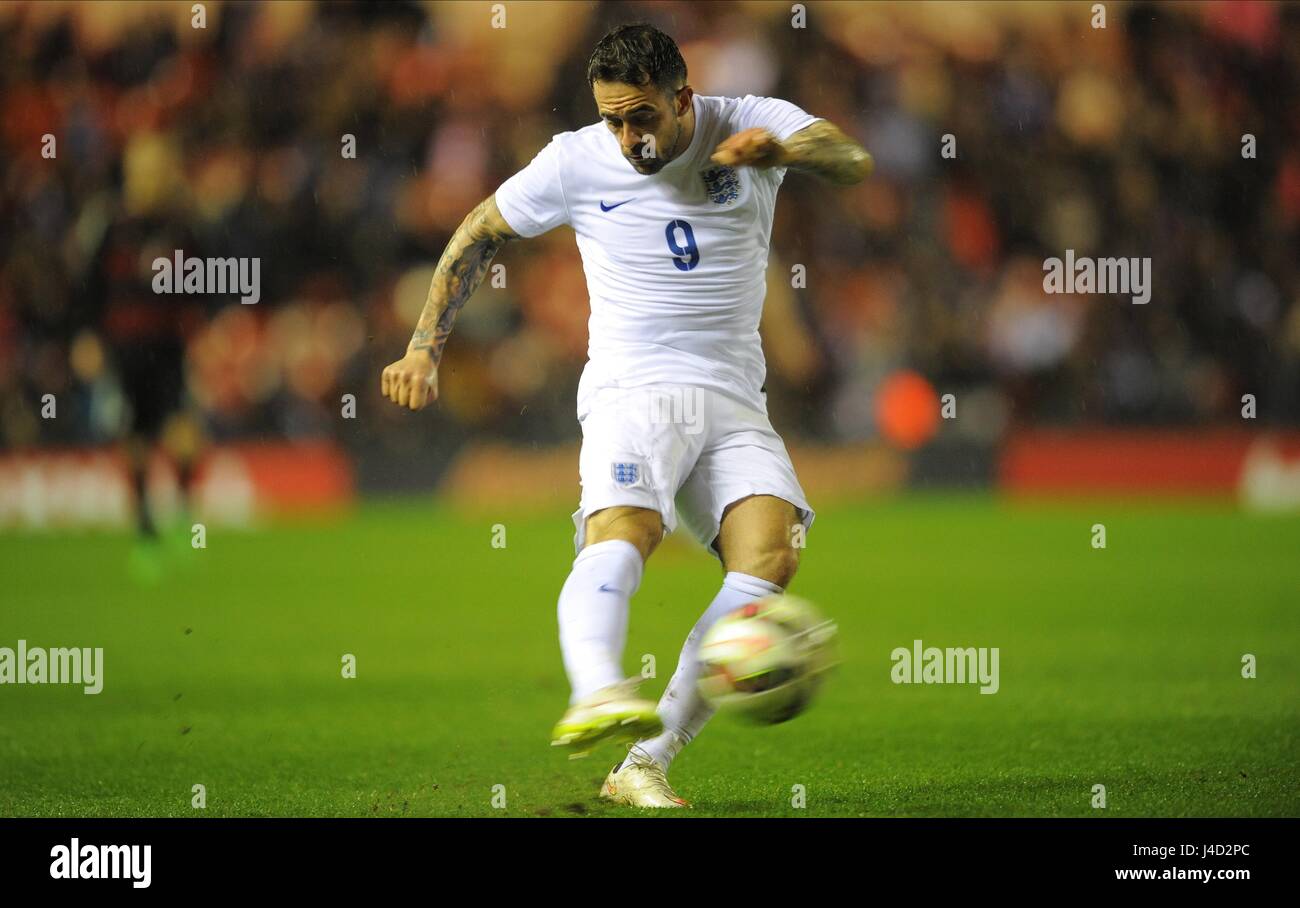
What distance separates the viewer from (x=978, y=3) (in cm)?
1752

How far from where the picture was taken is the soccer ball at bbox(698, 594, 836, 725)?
4.05 meters

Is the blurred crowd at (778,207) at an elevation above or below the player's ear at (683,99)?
above

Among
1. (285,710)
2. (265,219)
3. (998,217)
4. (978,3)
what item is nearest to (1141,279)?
(998,217)

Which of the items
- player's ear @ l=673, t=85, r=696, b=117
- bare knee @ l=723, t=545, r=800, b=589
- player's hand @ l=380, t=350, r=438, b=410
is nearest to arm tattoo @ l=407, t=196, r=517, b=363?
→ player's hand @ l=380, t=350, r=438, b=410

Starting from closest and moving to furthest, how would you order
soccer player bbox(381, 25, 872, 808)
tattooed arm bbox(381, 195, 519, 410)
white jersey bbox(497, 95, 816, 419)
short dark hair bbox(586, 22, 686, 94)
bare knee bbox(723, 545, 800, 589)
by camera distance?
short dark hair bbox(586, 22, 686, 94) → soccer player bbox(381, 25, 872, 808) → bare knee bbox(723, 545, 800, 589) → white jersey bbox(497, 95, 816, 419) → tattooed arm bbox(381, 195, 519, 410)

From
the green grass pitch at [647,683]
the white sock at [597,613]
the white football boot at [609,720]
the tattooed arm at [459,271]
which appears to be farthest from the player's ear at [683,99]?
the green grass pitch at [647,683]

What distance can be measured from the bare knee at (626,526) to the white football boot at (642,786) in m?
0.68

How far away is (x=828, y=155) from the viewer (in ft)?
14.0

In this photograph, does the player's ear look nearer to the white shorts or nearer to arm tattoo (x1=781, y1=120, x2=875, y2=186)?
arm tattoo (x1=781, y1=120, x2=875, y2=186)

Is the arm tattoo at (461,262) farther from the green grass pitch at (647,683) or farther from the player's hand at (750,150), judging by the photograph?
the green grass pitch at (647,683)

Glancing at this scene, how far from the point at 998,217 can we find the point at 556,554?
685 cm

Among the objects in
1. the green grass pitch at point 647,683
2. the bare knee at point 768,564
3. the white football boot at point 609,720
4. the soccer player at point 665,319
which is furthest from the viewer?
the green grass pitch at point 647,683

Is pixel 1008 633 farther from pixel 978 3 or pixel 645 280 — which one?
pixel 978 3

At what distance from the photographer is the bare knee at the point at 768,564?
4441 mm
